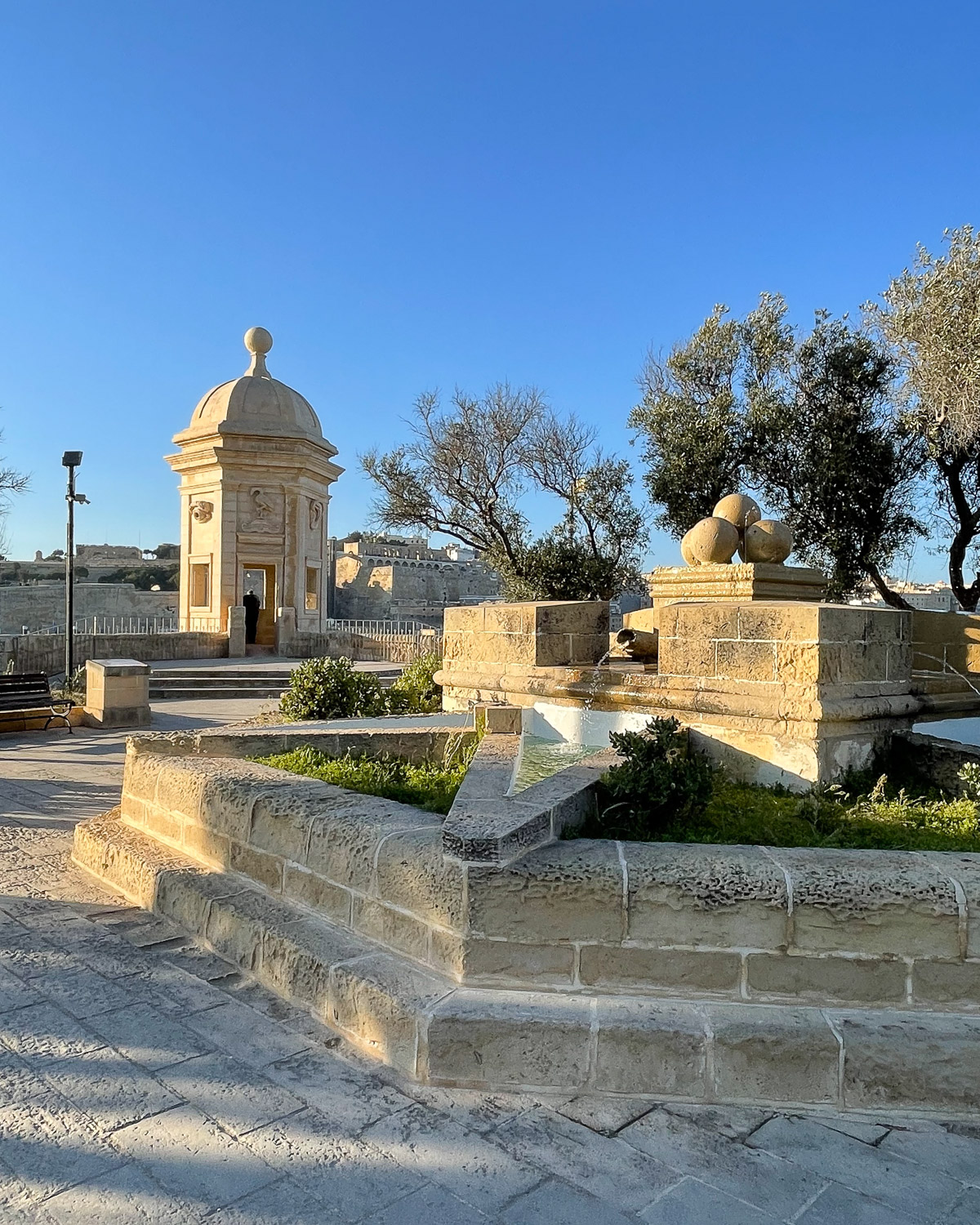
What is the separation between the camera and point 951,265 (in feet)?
43.4

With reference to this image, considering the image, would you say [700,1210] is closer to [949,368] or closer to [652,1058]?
[652,1058]

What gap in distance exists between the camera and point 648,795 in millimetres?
3559

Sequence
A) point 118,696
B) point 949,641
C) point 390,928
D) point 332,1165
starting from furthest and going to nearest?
1. point 118,696
2. point 949,641
3. point 390,928
4. point 332,1165

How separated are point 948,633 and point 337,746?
512 centimetres

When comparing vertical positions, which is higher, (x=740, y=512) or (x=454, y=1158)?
(x=740, y=512)

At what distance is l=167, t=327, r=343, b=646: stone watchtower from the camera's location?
67.3 feet

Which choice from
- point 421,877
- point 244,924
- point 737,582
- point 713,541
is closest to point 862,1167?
point 421,877

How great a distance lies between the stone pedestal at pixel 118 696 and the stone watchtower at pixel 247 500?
29.4 ft

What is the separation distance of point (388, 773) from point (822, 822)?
2400mm

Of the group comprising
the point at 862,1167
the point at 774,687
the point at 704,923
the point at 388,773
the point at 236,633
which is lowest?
the point at 862,1167

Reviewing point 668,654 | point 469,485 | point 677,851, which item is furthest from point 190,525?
point 677,851

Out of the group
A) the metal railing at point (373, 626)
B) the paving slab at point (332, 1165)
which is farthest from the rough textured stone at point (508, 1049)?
the metal railing at point (373, 626)

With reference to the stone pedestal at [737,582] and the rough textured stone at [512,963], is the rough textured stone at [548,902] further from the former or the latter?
the stone pedestal at [737,582]

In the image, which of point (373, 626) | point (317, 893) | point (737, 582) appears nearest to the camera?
point (317, 893)
